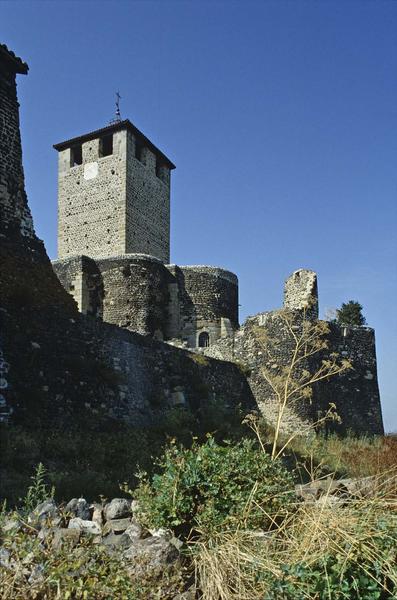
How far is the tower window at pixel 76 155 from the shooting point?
109ft

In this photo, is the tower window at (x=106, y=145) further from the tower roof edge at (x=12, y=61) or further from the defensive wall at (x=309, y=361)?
the tower roof edge at (x=12, y=61)

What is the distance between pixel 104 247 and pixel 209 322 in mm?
7597

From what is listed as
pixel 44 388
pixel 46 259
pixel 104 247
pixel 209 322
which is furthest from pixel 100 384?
pixel 104 247

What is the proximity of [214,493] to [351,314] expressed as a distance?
29.8 metres

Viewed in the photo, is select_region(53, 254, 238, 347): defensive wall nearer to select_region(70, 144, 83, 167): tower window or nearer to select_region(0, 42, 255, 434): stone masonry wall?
select_region(0, 42, 255, 434): stone masonry wall

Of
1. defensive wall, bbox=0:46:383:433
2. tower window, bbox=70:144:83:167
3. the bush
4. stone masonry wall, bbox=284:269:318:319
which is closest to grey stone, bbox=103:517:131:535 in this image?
the bush

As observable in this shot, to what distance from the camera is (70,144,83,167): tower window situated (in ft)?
109

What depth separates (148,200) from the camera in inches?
1298

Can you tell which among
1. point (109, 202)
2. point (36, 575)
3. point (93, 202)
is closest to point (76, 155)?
point (93, 202)

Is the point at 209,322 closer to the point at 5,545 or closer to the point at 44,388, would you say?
the point at 44,388

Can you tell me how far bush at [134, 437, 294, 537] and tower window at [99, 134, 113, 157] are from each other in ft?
92.0

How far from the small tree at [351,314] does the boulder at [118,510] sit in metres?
29.2

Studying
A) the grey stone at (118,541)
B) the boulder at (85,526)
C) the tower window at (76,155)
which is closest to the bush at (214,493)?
the grey stone at (118,541)

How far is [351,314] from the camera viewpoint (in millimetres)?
34625
